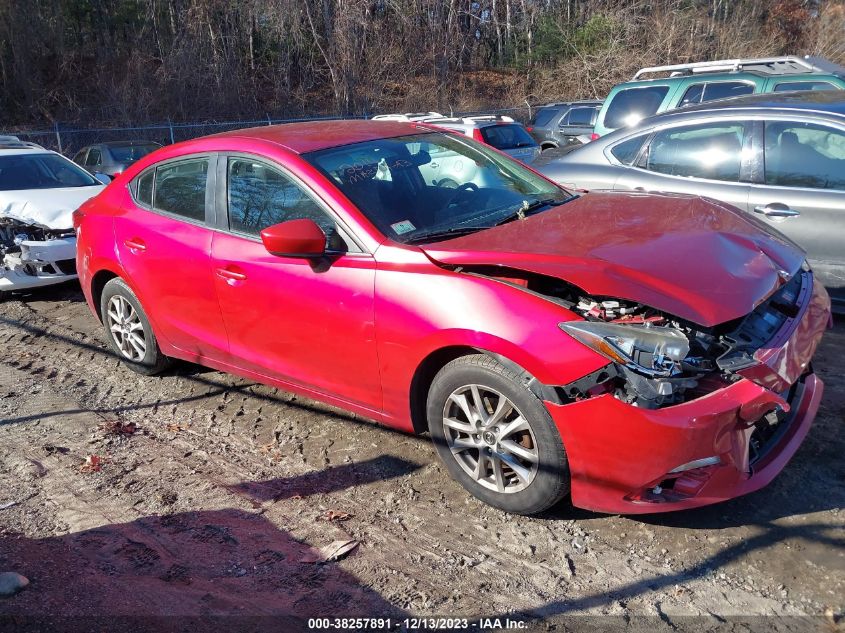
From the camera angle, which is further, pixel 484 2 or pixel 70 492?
Answer: pixel 484 2

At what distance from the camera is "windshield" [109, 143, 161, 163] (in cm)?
1605

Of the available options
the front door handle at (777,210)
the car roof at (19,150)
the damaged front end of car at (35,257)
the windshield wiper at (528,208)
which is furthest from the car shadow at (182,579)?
the car roof at (19,150)

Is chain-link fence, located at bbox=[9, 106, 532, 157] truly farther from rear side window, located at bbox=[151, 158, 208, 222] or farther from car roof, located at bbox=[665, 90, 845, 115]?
car roof, located at bbox=[665, 90, 845, 115]

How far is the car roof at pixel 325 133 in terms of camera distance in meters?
4.27

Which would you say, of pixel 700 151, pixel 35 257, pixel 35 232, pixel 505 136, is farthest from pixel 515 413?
pixel 505 136

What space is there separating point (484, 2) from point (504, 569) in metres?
39.3

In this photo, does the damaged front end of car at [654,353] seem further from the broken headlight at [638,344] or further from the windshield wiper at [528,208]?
the windshield wiper at [528,208]

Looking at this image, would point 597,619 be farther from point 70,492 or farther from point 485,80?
point 485,80

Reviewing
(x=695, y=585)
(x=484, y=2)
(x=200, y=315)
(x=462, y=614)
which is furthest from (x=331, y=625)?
(x=484, y=2)

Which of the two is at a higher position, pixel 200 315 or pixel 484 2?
pixel 484 2

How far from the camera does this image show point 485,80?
122 feet

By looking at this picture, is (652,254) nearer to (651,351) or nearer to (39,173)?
(651,351)

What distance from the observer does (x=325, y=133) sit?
4.49m

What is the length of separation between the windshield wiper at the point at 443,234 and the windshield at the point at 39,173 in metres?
6.56
